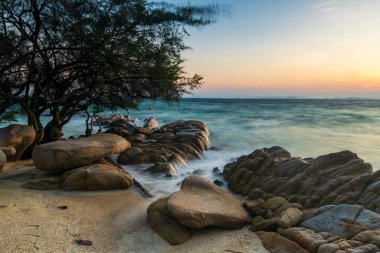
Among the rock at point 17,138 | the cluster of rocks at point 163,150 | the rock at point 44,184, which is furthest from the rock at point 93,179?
the rock at point 17,138

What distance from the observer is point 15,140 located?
10.4 meters

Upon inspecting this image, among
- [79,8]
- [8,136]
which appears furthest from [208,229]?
[79,8]

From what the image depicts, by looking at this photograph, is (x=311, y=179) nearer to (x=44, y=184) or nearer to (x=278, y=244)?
(x=278, y=244)

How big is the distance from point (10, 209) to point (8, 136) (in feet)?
14.0

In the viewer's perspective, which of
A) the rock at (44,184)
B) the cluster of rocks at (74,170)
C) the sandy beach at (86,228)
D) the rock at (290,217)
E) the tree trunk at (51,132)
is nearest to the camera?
the sandy beach at (86,228)

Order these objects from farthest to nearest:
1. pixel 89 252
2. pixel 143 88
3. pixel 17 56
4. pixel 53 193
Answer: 1. pixel 143 88
2. pixel 17 56
3. pixel 53 193
4. pixel 89 252

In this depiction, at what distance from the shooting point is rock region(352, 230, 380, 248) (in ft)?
16.4

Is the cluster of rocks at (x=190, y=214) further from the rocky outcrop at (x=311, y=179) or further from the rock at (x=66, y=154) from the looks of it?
the rock at (x=66, y=154)

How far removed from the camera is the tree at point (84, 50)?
1057cm

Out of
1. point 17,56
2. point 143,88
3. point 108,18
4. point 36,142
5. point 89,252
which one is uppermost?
point 108,18

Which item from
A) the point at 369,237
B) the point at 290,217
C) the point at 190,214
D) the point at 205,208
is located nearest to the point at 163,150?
the point at 205,208

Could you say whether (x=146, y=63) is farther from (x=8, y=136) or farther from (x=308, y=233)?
(x=308, y=233)

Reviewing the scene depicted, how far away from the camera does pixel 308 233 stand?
18.1 feet

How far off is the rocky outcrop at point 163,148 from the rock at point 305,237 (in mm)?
6297
